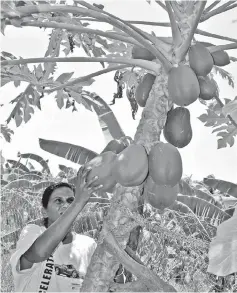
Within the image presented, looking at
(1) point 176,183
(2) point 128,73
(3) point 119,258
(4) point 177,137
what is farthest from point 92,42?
(3) point 119,258

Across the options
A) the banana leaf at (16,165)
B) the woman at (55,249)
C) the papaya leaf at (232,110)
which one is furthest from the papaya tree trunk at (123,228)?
the banana leaf at (16,165)

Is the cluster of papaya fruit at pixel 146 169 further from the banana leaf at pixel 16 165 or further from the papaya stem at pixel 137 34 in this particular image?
the banana leaf at pixel 16 165

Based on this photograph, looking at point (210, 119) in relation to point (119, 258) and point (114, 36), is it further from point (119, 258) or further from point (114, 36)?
point (119, 258)

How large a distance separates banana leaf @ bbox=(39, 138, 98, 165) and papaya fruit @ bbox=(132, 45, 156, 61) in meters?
3.30

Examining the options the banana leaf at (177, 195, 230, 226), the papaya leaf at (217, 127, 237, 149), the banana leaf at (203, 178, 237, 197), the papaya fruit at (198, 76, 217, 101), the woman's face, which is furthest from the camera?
the banana leaf at (203, 178, 237, 197)

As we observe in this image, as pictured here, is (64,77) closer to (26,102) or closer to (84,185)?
(26,102)

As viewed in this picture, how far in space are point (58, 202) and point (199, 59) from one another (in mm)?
1017

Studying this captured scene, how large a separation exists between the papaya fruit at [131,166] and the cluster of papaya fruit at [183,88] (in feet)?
0.63

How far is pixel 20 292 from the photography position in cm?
192

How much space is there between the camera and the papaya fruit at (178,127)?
1.56 meters

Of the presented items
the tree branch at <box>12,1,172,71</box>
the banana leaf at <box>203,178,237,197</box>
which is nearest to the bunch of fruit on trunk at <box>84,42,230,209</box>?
the tree branch at <box>12,1,172,71</box>

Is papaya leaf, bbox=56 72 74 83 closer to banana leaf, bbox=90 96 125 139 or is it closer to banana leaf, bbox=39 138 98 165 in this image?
banana leaf, bbox=90 96 125 139

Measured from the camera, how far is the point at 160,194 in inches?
57.0

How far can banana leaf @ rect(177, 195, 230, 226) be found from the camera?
4.76 m
